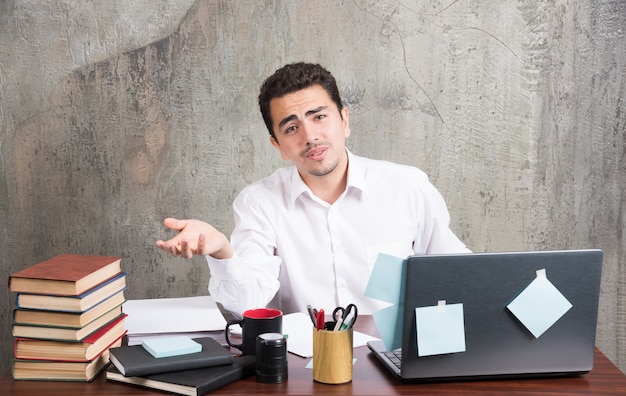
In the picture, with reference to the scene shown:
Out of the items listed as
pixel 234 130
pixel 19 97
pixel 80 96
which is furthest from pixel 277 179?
pixel 19 97

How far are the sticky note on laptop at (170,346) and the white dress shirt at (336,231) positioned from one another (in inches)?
29.9

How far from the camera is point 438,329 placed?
1.28m

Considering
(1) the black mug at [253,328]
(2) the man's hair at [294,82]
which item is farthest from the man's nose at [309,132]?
(1) the black mug at [253,328]

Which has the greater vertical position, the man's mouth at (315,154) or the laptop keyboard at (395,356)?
the man's mouth at (315,154)

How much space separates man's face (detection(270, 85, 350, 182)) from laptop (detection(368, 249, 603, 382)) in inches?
38.4

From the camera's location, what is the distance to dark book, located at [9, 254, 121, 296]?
4.44 feet

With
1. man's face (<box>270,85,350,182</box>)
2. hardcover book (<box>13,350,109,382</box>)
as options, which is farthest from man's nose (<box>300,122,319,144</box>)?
hardcover book (<box>13,350,109,382</box>)

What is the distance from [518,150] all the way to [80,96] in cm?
191

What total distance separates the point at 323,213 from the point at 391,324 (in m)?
0.95

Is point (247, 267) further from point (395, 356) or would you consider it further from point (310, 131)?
point (395, 356)

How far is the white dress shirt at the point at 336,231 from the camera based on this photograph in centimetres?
222

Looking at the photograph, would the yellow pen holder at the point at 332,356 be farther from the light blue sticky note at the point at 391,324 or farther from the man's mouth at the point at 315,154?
the man's mouth at the point at 315,154

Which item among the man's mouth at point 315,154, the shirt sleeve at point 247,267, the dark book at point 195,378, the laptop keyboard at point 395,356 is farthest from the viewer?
the man's mouth at point 315,154

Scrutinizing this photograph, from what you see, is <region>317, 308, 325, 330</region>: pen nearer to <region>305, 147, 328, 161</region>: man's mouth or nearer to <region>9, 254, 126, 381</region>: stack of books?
<region>9, 254, 126, 381</region>: stack of books
